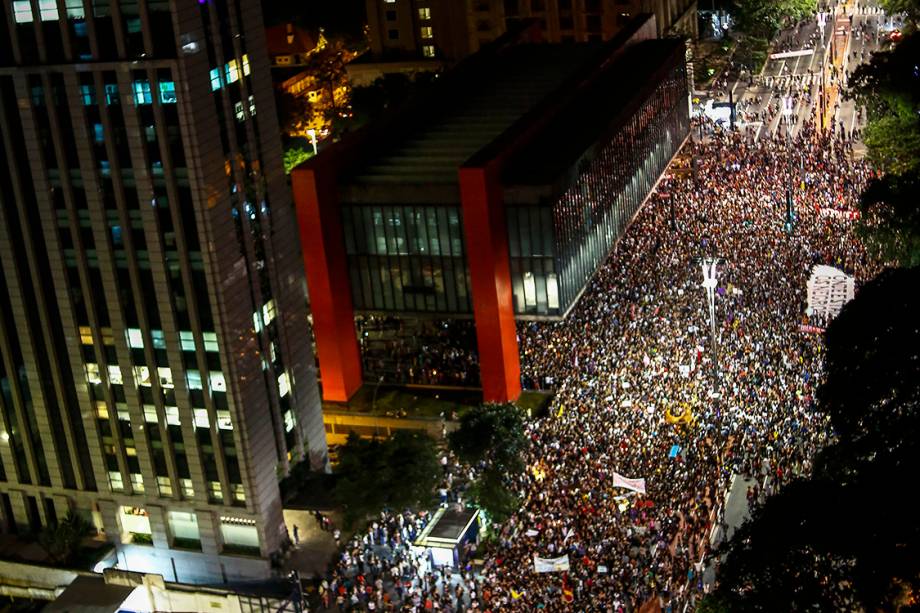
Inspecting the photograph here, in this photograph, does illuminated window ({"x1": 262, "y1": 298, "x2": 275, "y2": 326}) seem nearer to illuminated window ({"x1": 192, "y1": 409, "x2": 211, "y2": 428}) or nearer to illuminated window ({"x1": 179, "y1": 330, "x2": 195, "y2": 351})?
illuminated window ({"x1": 179, "y1": 330, "x2": 195, "y2": 351})

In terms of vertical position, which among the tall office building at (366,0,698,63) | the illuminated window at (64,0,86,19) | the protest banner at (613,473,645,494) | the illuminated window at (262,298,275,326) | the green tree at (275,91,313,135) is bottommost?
the protest banner at (613,473,645,494)

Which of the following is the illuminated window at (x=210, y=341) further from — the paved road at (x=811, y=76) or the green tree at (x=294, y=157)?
the paved road at (x=811, y=76)

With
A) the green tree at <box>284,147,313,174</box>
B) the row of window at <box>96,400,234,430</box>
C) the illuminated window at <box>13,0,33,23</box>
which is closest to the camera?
the illuminated window at <box>13,0,33,23</box>

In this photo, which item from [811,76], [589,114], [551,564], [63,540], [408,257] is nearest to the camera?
[551,564]

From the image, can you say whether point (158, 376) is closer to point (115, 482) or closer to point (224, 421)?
point (224, 421)

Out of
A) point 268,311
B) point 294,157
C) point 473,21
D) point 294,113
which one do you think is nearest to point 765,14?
point 473,21

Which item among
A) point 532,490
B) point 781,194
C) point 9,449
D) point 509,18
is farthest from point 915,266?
point 509,18

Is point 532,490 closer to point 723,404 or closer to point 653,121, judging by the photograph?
point 723,404

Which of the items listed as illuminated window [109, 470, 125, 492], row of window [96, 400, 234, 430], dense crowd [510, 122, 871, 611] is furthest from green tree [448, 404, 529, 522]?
illuminated window [109, 470, 125, 492]
